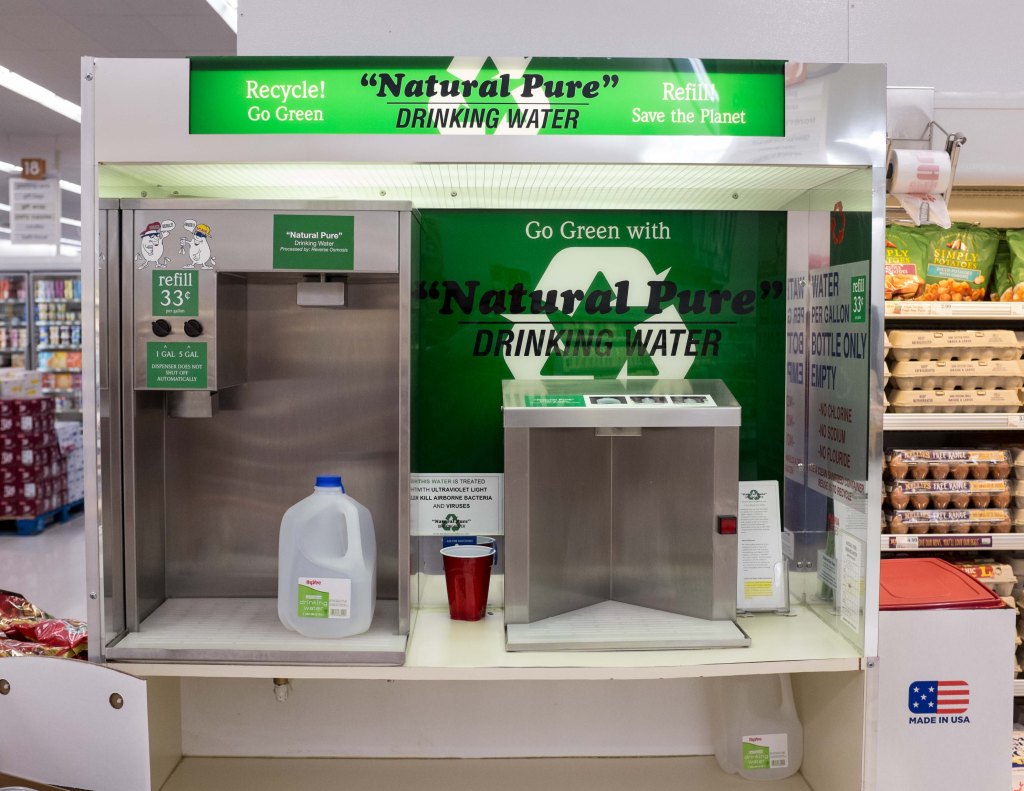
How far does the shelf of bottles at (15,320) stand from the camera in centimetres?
1266

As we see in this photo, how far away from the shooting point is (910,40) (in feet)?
8.12

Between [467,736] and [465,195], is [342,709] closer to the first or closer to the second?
[467,736]

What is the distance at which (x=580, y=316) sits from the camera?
2.35 metres

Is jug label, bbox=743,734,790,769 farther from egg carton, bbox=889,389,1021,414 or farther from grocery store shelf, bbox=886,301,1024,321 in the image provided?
grocery store shelf, bbox=886,301,1024,321

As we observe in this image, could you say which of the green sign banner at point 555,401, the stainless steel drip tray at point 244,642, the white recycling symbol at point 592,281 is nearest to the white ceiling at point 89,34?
the white recycling symbol at point 592,281

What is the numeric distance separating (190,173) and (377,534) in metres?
0.96

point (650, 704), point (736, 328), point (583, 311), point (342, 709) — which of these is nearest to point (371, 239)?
point (583, 311)

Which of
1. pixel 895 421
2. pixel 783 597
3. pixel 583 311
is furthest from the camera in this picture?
pixel 895 421

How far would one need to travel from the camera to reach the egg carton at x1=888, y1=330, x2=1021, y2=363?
332 cm

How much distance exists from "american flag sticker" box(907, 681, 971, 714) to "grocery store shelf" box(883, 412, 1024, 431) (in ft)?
4.83

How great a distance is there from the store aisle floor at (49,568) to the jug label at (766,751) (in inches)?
175

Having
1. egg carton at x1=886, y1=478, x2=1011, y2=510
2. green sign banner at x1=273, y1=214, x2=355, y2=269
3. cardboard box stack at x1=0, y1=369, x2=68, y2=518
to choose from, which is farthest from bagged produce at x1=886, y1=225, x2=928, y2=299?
cardboard box stack at x1=0, y1=369, x2=68, y2=518

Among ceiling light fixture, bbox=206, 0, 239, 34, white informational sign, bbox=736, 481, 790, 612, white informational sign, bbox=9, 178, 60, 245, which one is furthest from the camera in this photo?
white informational sign, bbox=9, 178, 60, 245

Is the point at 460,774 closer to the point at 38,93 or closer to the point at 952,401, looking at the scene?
the point at 952,401
